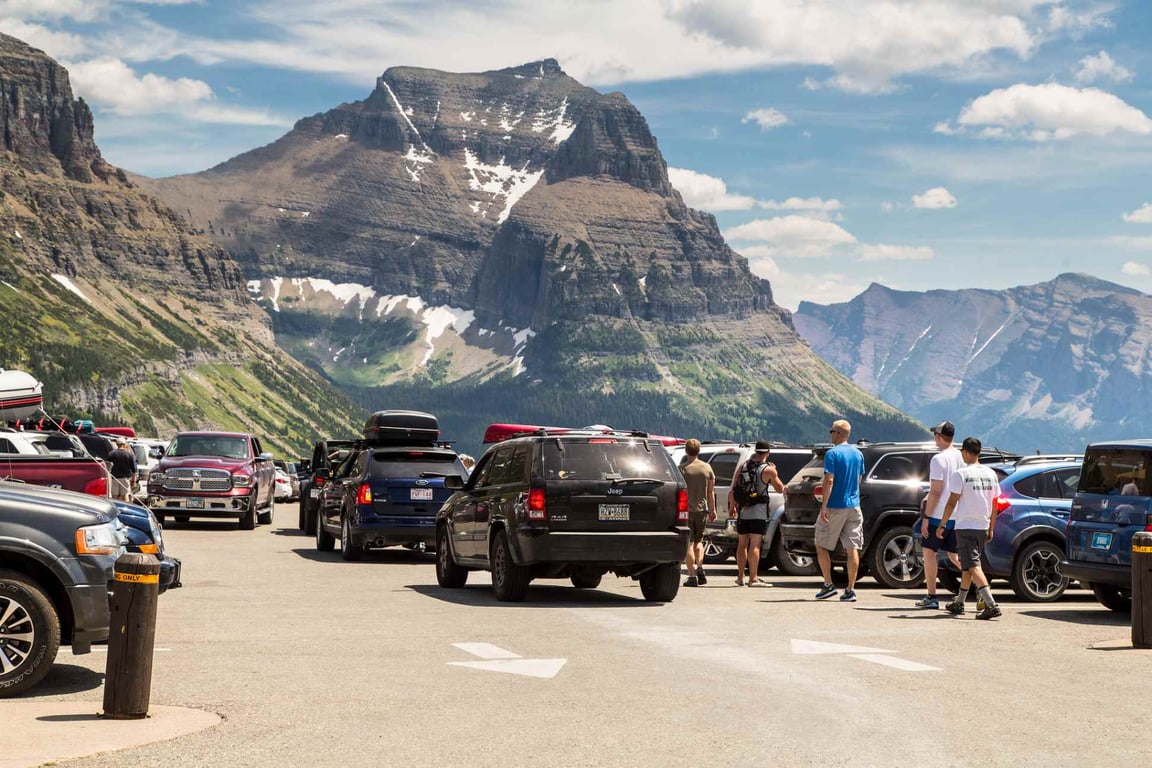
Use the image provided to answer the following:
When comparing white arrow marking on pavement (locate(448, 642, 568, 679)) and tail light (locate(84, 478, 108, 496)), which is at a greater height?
tail light (locate(84, 478, 108, 496))

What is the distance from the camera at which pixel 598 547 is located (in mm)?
17812

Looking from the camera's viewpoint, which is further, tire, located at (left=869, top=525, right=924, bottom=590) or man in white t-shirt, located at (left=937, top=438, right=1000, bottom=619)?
tire, located at (left=869, top=525, right=924, bottom=590)

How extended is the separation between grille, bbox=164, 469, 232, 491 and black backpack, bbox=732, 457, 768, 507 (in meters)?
16.8

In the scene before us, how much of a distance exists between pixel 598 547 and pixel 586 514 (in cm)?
40

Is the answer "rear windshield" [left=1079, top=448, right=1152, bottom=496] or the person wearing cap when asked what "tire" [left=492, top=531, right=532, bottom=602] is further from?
"rear windshield" [left=1079, top=448, right=1152, bottom=496]

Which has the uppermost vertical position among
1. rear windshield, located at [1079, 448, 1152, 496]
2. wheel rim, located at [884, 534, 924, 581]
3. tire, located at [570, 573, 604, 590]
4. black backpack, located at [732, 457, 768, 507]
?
rear windshield, located at [1079, 448, 1152, 496]

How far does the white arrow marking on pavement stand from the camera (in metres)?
11.9

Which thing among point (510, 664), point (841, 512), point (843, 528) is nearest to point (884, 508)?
point (843, 528)

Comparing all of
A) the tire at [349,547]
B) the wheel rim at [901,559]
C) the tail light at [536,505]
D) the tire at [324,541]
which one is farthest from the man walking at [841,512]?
the tire at [324,541]

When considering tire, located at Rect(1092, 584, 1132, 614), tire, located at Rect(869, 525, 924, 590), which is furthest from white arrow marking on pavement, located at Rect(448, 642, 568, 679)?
tire, located at Rect(869, 525, 924, 590)

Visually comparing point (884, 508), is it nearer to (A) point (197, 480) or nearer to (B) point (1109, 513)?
(B) point (1109, 513)

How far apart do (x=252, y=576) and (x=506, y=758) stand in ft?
45.8

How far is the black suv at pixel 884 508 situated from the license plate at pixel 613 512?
12.1 ft

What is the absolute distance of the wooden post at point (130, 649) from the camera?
949 centimetres
